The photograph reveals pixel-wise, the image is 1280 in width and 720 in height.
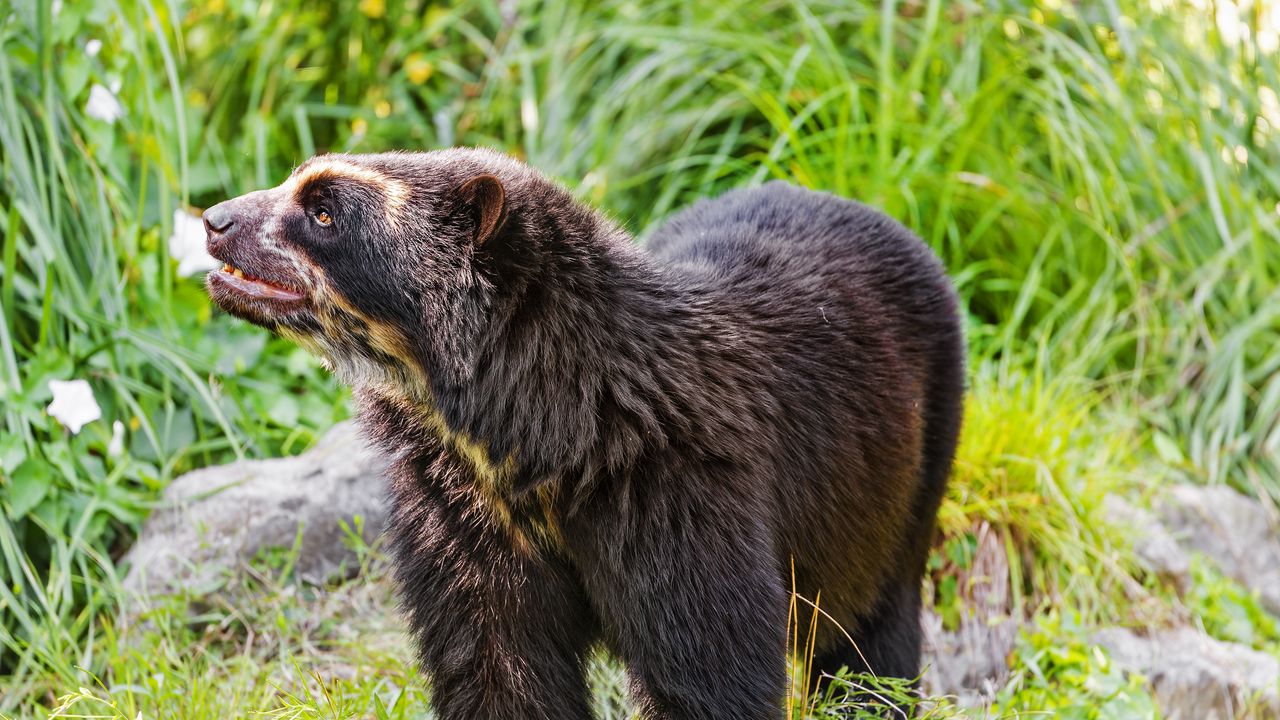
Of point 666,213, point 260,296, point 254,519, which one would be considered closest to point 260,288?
point 260,296

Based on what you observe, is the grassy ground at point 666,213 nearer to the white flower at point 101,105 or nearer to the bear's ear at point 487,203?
the white flower at point 101,105

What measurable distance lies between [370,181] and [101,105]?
6.78 feet

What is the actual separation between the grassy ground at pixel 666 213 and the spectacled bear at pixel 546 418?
18.5 inches

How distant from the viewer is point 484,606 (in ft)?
9.21

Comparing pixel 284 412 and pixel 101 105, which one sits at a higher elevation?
pixel 101 105

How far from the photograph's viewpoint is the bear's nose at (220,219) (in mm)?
2766

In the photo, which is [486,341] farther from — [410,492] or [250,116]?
[250,116]

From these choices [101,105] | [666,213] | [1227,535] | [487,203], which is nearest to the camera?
[487,203]

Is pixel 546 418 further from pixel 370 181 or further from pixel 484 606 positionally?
pixel 370 181

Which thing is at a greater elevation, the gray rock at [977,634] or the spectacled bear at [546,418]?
the spectacled bear at [546,418]

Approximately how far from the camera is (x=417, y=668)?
3.00 m

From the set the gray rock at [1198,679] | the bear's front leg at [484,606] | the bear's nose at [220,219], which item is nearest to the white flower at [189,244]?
the bear's nose at [220,219]

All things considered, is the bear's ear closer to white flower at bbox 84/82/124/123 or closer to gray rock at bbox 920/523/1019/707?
gray rock at bbox 920/523/1019/707

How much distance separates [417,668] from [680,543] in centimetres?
73
